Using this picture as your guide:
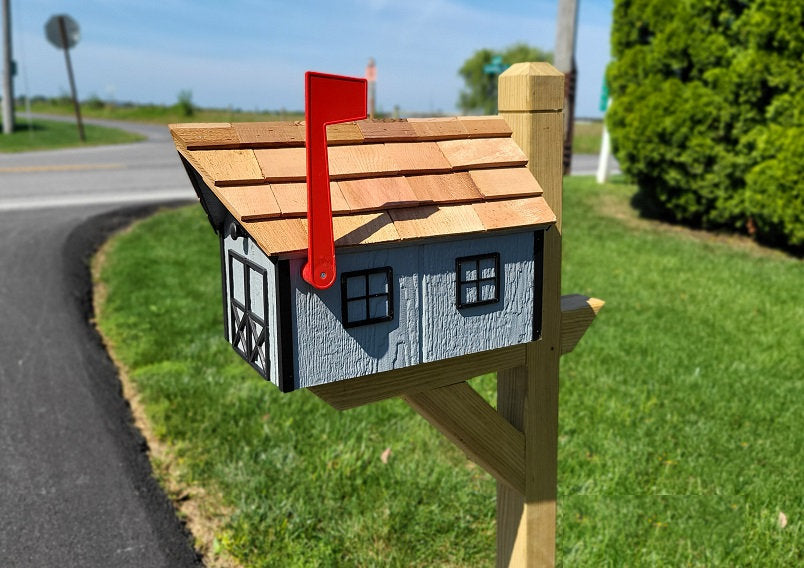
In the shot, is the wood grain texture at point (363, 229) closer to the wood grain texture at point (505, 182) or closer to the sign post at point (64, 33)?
the wood grain texture at point (505, 182)

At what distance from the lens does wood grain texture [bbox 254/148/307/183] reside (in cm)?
150

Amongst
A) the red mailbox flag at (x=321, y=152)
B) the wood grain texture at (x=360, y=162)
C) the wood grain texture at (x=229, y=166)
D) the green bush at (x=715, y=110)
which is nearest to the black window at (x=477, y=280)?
the wood grain texture at (x=360, y=162)

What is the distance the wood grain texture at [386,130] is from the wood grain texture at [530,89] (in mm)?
334

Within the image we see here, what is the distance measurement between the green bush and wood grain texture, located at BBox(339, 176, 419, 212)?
7.54m

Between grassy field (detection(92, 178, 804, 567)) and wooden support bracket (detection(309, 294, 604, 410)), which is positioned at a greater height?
wooden support bracket (detection(309, 294, 604, 410))

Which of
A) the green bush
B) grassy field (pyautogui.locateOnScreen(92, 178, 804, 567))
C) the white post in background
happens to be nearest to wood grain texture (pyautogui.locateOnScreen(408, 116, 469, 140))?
grassy field (pyautogui.locateOnScreen(92, 178, 804, 567))

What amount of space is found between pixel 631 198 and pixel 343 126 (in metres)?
10.5

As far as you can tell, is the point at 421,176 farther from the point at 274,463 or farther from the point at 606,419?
the point at 606,419

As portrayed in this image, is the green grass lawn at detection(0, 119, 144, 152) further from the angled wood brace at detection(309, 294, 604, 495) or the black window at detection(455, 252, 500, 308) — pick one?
the black window at detection(455, 252, 500, 308)

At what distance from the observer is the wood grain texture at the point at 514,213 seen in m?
1.67

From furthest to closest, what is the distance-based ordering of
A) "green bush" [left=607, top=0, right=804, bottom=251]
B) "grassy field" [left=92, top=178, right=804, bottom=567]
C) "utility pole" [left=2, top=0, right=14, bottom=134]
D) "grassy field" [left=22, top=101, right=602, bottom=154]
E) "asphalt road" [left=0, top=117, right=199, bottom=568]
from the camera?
"grassy field" [left=22, top=101, right=602, bottom=154] → "utility pole" [left=2, top=0, right=14, bottom=134] → "green bush" [left=607, top=0, right=804, bottom=251] → "asphalt road" [left=0, top=117, right=199, bottom=568] → "grassy field" [left=92, top=178, right=804, bottom=567]

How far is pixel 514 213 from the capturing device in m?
1.72

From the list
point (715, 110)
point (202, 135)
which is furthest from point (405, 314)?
point (715, 110)

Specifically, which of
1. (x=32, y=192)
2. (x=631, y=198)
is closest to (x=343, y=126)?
(x=631, y=198)
